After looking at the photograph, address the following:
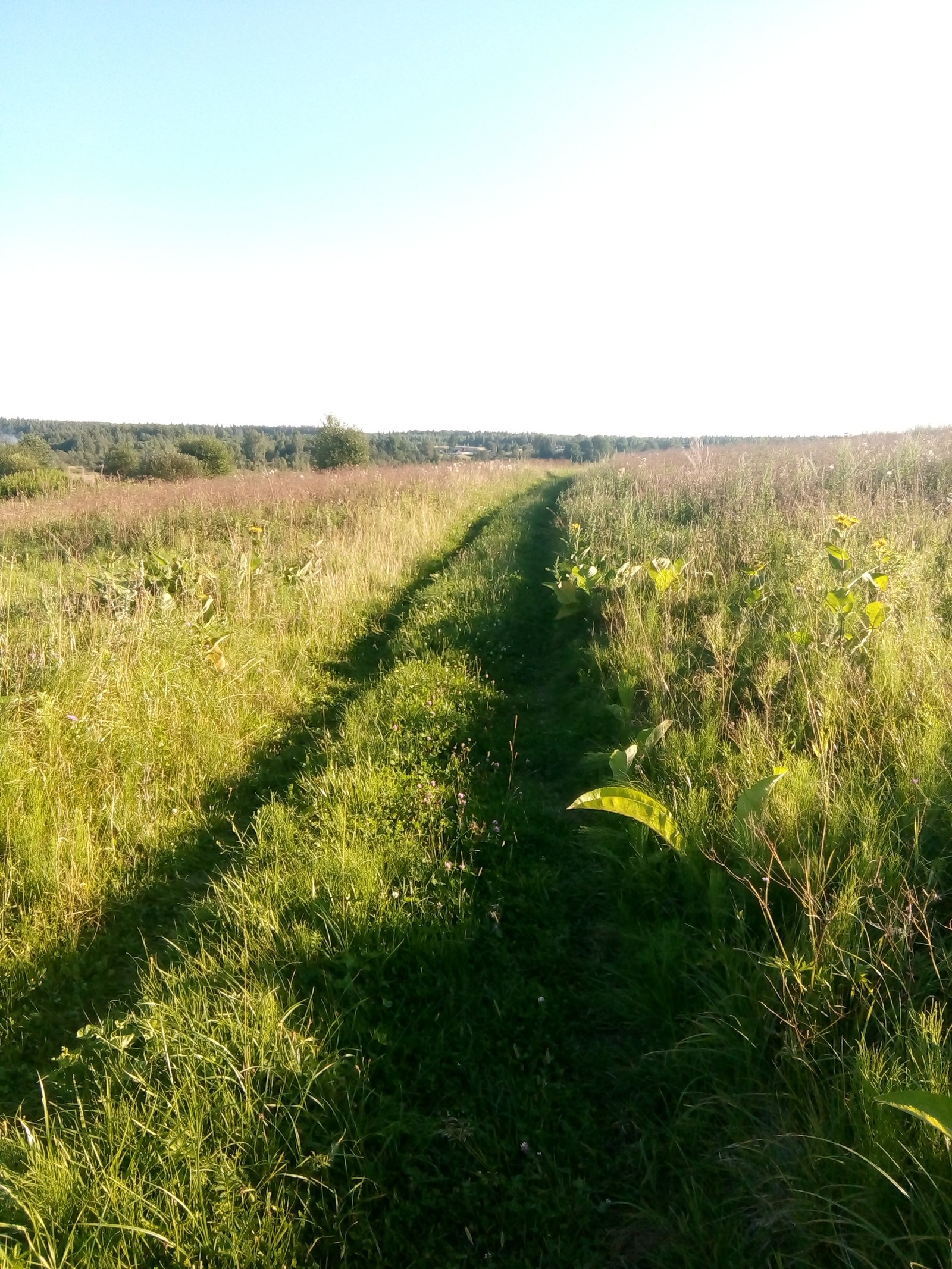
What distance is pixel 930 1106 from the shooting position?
4.89 ft

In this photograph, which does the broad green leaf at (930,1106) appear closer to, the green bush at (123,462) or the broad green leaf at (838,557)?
the broad green leaf at (838,557)

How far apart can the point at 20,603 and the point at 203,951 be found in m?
4.92

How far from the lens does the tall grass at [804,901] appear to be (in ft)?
5.53

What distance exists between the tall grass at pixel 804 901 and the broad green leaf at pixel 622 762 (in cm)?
→ 11

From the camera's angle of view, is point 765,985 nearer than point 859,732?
Yes

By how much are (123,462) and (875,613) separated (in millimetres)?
32857

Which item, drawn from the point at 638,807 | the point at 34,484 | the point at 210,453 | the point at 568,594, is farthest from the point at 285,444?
the point at 638,807

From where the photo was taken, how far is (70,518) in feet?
39.6

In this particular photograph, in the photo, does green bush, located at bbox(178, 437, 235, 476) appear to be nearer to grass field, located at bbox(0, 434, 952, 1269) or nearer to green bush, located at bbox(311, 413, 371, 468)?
green bush, located at bbox(311, 413, 371, 468)

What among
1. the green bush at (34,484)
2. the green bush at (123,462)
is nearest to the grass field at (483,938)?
the green bush at (34,484)

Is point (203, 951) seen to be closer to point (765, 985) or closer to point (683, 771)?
point (765, 985)

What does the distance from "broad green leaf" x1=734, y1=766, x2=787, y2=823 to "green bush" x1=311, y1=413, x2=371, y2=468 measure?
30739 millimetres

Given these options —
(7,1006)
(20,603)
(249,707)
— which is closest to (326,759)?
(249,707)

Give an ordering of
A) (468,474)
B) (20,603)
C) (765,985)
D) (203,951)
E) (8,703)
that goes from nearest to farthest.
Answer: (765,985) → (203,951) → (8,703) → (20,603) → (468,474)
